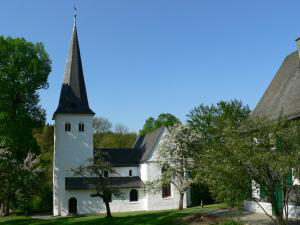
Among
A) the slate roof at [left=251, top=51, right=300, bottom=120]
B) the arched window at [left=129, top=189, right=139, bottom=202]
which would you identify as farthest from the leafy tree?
→ the slate roof at [left=251, top=51, right=300, bottom=120]

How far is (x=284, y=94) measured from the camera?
24.6m

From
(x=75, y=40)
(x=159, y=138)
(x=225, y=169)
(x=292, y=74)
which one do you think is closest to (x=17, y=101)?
(x=75, y=40)

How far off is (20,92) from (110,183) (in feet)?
48.2

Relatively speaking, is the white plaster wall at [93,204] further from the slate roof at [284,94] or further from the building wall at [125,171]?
the slate roof at [284,94]

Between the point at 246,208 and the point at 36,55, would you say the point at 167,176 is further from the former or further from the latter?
the point at 36,55

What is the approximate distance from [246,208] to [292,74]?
1013 centimetres

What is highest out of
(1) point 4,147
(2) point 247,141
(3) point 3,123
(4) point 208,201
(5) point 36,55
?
(5) point 36,55

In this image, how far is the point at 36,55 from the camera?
42.2 meters

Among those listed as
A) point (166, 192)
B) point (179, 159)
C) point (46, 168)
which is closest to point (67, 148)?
point (46, 168)

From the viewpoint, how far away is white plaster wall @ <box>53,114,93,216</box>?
144ft

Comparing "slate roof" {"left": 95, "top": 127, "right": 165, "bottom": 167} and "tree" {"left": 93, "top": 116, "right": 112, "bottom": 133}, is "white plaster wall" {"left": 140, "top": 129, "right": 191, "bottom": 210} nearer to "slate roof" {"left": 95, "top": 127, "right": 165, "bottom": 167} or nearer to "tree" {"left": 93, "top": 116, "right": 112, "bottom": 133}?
"slate roof" {"left": 95, "top": 127, "right": 165, "bottom": 167}

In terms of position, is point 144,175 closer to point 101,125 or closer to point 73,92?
point 73,92

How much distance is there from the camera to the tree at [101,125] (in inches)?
3091

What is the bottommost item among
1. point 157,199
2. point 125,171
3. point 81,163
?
point 157,199
